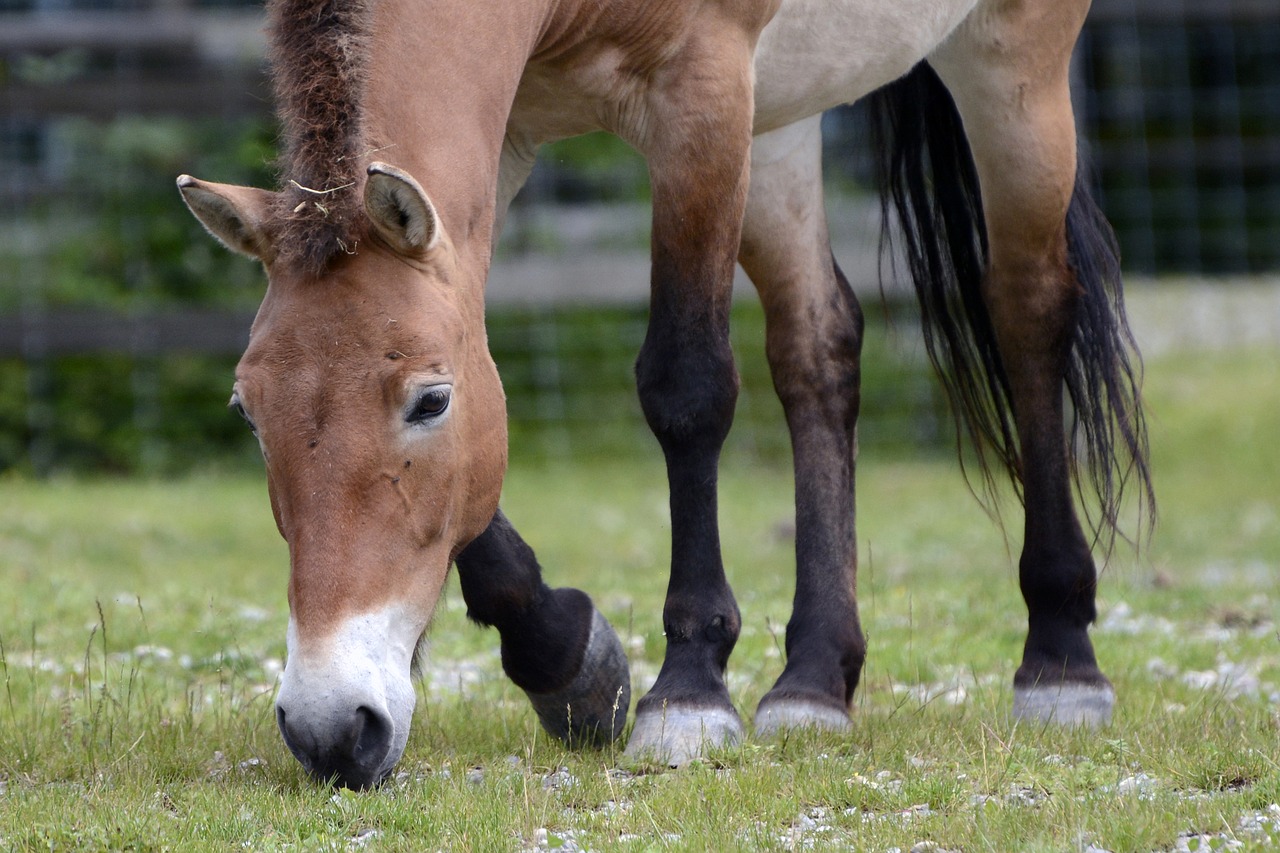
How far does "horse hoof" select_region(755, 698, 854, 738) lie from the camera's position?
348 cm

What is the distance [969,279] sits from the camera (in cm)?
458

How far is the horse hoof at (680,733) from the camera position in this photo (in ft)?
10.4

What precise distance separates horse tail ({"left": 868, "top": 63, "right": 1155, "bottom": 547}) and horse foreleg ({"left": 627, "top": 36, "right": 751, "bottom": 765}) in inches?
52.3

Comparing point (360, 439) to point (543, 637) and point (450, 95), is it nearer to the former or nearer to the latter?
point (450, 95)

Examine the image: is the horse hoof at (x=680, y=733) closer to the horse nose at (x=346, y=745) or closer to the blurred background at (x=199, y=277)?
the horse nose at (x=346, y=745)

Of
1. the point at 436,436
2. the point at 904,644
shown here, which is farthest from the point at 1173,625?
the point at 436,436

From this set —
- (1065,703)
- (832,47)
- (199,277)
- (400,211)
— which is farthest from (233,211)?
(199,277)

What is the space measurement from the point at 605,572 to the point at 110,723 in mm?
3298

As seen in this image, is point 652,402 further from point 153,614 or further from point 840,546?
point 153,614

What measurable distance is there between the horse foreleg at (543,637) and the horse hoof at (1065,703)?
1118 mm

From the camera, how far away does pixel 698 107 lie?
336 cm

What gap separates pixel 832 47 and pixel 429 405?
1.64 metres

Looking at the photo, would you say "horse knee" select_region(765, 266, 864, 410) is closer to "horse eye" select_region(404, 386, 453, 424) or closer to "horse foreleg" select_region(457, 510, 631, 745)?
"horse foreleg" select_region(457, 510, 631, 745)

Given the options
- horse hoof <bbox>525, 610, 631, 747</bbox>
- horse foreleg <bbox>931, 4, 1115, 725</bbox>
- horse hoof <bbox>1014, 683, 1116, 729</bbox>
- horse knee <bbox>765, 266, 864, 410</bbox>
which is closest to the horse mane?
horse hoof <bbox>525, 610, 631, 747</bbox>
